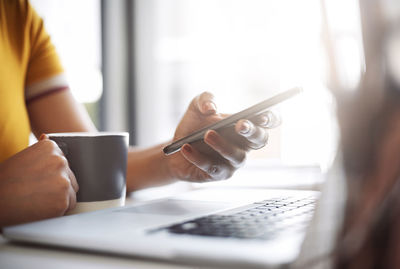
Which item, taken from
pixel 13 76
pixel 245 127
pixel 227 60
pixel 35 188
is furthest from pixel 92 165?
pixel 227 60

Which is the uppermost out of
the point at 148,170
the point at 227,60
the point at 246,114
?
the point at 227,60

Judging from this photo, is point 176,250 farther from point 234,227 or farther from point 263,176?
point 263,176

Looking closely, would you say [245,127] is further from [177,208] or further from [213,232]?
[213,232]

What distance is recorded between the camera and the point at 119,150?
0.57 metres

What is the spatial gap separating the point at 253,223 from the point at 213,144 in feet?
0.81

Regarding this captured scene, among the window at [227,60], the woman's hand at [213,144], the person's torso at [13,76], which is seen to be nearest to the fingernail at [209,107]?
the woman's hand at [213,144]

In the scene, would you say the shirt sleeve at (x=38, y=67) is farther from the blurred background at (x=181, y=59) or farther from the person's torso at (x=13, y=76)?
the blurred background at (x=181, y=59)

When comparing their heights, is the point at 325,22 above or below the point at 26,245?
above

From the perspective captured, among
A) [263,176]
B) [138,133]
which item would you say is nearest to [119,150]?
[263,176]

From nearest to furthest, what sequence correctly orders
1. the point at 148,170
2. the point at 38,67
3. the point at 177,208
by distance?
1. the point at 177,208
2. the point at 148,170
3. the point at 38,67

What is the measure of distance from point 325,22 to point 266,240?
0.14 metres

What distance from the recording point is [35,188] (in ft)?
1.58

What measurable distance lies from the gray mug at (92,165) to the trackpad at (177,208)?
7 cm

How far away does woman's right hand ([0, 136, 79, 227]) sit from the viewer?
48cm
